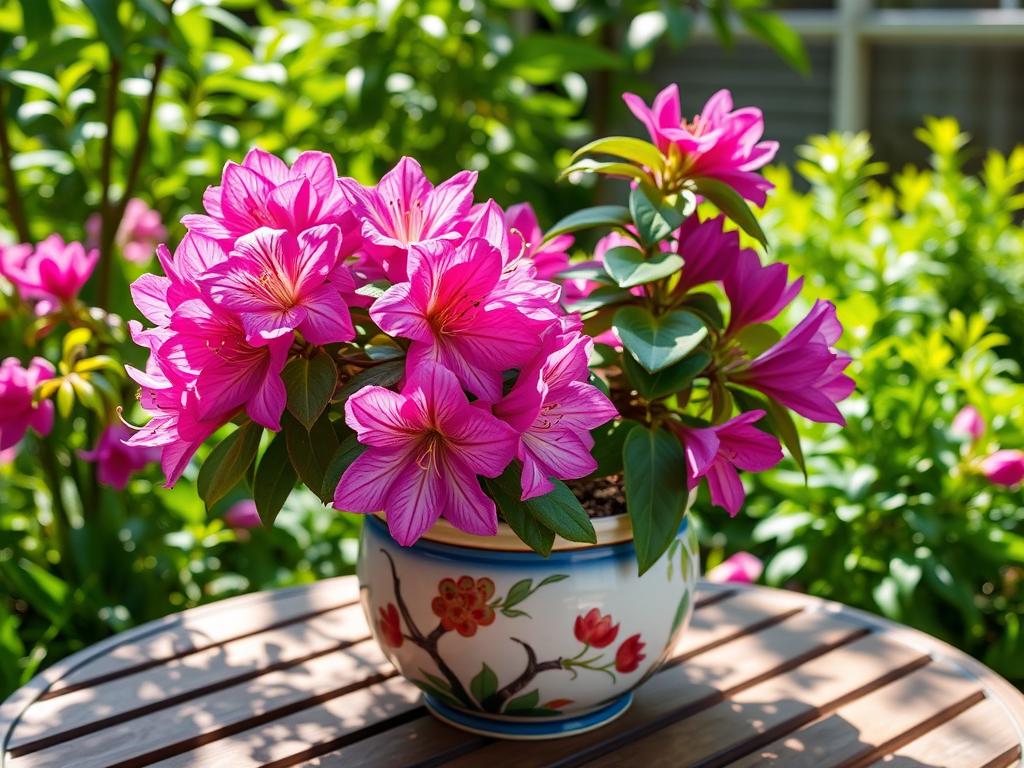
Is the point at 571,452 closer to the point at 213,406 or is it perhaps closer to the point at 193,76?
the point at 213,406

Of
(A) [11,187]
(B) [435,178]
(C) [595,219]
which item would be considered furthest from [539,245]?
(B) [435,178]

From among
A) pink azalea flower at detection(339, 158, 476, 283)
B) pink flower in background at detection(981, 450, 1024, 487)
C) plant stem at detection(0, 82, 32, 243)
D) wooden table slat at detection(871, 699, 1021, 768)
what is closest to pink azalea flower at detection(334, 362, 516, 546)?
pink azalea flower at detection(339, 158, 476, 283)

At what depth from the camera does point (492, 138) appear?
9.12ft

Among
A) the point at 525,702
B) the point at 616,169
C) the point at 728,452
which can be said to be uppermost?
the point at 616,169

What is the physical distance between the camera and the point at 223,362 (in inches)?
36.8

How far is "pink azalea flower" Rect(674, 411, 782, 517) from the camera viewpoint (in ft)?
3.38

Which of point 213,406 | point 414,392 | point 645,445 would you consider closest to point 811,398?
point 645,445

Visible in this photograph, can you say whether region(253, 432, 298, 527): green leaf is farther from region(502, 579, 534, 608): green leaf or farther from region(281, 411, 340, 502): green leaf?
region(502, 579, 534, 608): green leaf

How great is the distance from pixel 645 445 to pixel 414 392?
9.8 inches

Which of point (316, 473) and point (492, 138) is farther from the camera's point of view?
point (492, 138)

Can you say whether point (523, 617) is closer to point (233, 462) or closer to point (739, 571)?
point (233, 462)

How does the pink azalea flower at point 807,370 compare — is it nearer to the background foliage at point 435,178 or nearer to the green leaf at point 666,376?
the green leaf at point 666,376

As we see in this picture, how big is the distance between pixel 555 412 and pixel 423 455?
0.33 feet

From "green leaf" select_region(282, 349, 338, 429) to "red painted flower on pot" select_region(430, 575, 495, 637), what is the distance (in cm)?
22
